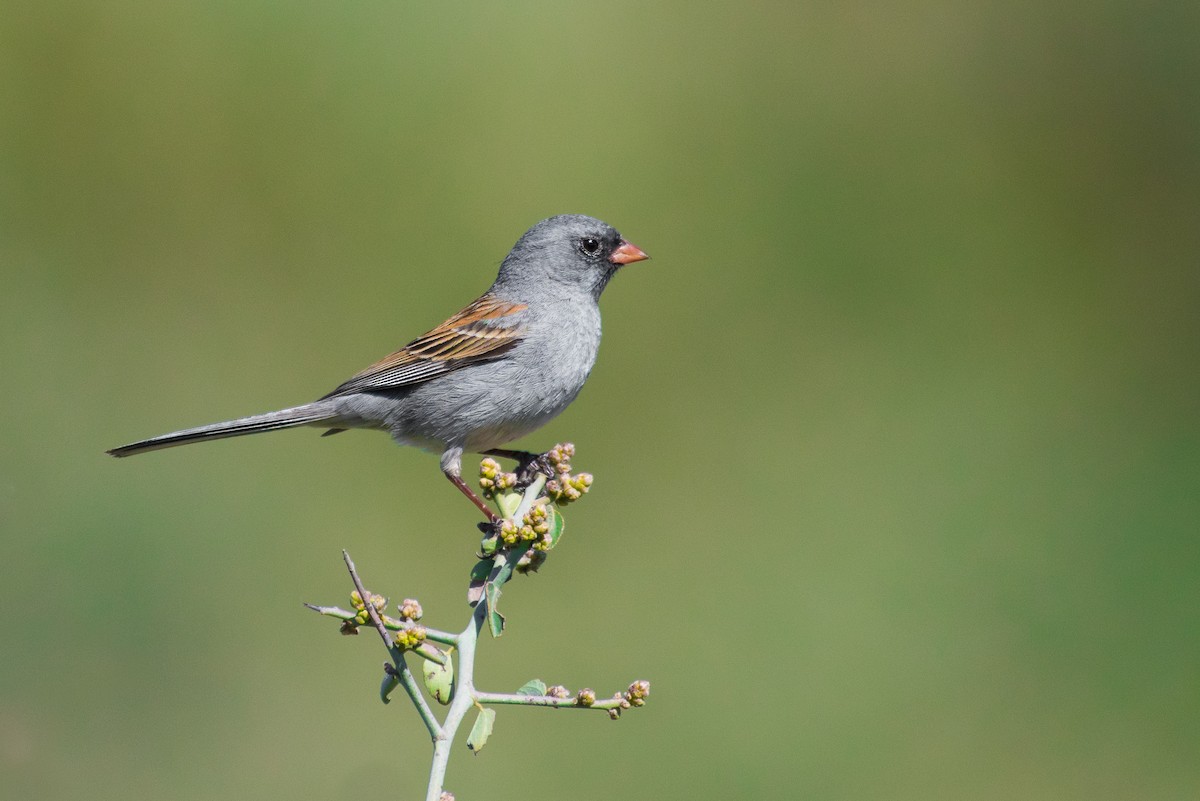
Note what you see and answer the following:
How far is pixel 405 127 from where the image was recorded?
6113 mm

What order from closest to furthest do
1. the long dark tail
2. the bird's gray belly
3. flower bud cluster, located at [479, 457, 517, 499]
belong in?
flower bud cluster, located at [479, 457, 517, 499] → the long dark tail → the bird's gray belly

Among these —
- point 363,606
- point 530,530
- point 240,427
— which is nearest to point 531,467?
point 240,427

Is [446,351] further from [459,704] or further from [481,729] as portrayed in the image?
[459,704]

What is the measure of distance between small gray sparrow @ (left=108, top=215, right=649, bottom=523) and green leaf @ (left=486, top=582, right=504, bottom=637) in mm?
1415

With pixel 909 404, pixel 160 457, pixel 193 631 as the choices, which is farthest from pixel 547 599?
pixel 909 404

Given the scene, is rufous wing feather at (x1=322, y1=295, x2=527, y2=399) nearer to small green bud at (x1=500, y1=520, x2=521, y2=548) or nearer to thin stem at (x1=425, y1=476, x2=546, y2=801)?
thin stem at (x1=425, y1=476, x2=546, y2=801)

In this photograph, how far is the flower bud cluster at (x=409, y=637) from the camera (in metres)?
1.50

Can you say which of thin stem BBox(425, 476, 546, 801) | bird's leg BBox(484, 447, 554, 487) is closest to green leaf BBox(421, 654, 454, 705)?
thin stem BBox(425, 476, 546, 801)

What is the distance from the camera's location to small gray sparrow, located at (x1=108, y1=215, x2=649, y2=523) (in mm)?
3375

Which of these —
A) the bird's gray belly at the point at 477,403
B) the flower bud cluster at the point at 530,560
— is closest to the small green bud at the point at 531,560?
the flower bud cluster at the point at 530,560

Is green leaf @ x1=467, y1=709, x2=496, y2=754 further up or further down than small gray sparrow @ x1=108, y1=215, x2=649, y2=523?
further down

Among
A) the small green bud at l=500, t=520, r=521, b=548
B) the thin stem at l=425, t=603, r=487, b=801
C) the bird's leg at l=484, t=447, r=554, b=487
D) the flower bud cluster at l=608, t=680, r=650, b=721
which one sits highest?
the small green bud at l=500, t=520, r=521, b=548

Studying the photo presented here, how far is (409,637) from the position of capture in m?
1.50

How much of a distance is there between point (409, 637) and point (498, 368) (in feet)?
6.56
